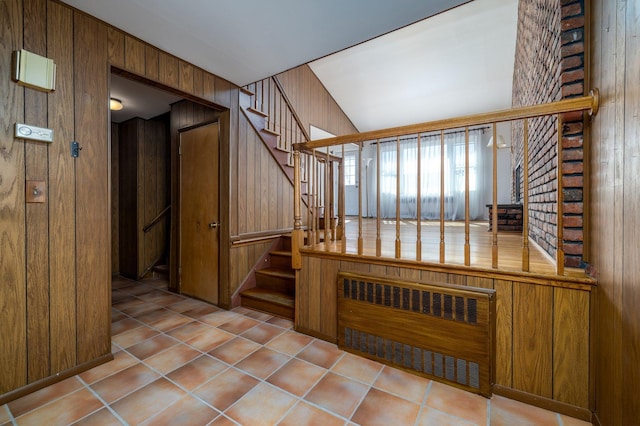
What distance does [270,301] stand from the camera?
2.93 m

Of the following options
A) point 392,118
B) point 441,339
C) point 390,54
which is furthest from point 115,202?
point 392,118

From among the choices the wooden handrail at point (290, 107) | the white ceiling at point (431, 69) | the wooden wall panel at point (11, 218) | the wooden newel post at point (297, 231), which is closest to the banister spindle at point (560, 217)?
the wooden newel post at point (297, 231)

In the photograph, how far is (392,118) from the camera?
6.97m

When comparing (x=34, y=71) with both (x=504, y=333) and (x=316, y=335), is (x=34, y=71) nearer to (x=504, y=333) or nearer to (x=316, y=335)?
Answer: (x=316, y=335)

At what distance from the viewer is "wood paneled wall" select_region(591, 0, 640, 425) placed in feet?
3.40

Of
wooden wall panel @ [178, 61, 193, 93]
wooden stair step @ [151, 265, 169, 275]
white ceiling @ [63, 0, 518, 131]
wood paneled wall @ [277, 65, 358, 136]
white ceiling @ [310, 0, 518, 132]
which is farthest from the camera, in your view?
wood paneled wall @ [277, 65, 358, 136]

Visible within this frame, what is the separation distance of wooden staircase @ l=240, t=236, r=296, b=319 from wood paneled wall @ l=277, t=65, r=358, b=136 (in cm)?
268

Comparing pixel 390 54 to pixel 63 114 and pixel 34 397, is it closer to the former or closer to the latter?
pixel 63 114

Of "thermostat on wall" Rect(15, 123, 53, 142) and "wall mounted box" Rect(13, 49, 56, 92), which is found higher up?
"wall mounted box" Rect(13, 49, 56, 92)

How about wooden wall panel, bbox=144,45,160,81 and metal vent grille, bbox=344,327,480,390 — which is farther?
wooden wall panel, bbox=144,45,160,81

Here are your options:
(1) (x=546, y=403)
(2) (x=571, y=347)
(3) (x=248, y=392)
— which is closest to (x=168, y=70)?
(3) (x=248, y=392)

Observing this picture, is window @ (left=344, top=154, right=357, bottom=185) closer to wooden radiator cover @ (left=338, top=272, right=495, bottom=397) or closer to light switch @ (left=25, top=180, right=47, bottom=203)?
wooden radiator cover @ (left=338, top=272, right=495, bottom=397)

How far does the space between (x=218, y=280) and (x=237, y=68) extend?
89.0 inches

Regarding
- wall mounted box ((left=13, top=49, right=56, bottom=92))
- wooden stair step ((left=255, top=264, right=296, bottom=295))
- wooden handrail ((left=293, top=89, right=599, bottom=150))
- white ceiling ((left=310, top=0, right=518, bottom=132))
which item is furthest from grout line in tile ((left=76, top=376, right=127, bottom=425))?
white ceiling ((left=310, top=0, right=518, bottom=132))
